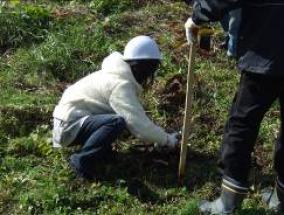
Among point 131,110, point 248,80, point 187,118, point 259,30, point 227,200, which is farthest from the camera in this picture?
point 131,110

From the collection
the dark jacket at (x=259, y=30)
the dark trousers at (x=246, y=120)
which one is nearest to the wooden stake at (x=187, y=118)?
the dark trousers at (x=246, y=120)

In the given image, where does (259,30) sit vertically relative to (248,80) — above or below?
above

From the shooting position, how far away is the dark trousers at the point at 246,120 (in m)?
4.34

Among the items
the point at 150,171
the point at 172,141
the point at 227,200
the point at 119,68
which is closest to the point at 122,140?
the point at 150,171

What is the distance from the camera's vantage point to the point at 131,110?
518 centimetres

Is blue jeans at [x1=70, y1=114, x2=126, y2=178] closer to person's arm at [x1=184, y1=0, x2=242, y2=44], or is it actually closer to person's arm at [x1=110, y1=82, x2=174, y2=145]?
person's arm at [x1=110, y1=82, x2=174, y2=145]

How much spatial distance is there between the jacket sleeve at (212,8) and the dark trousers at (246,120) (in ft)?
1.36

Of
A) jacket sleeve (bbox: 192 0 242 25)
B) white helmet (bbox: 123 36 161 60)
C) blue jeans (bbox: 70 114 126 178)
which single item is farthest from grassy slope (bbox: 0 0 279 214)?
jacket sleeve (bbox: 192 0 242 25)

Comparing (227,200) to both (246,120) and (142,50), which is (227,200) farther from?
(142,50)

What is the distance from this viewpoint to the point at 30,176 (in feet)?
17.5

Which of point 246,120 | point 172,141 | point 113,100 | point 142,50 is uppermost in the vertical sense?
point 142,50

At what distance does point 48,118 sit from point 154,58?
4.24ft

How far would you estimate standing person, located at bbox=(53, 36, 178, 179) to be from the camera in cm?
519

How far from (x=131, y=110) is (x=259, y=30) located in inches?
52.0
